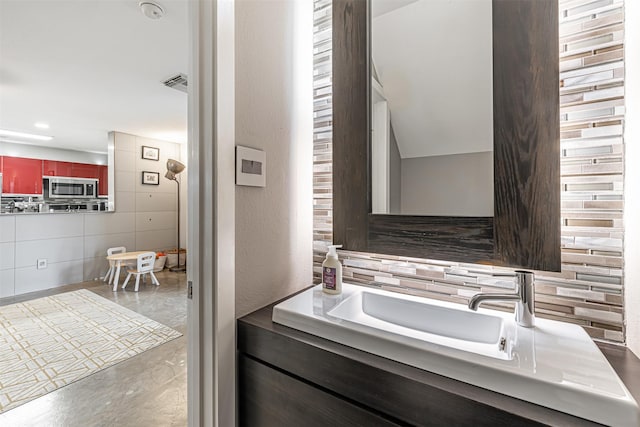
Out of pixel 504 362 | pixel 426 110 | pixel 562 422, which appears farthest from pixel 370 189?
pixel 562 422

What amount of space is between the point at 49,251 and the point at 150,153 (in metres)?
2.06

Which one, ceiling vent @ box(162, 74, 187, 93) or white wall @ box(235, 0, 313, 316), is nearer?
white wall @ box(235, 0, 313, 316)

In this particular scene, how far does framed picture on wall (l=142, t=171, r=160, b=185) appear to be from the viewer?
15.8ft

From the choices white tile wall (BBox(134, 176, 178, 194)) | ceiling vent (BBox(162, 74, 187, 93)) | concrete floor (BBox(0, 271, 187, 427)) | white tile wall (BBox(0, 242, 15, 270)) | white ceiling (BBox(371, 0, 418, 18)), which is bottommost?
concrete floor (BBox(0, 271, 187, 427))

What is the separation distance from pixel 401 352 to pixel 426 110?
84cm

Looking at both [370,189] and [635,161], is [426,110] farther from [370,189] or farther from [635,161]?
[635,161]

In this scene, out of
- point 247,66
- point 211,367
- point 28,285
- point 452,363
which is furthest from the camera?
point 28,285

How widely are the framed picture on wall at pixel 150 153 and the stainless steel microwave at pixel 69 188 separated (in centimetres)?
183

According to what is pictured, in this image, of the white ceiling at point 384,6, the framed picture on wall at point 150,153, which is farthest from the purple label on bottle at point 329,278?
the framed picture on wall at point 150,153

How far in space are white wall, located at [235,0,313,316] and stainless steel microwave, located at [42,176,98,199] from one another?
6.14 meters

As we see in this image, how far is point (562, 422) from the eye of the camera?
0.50m

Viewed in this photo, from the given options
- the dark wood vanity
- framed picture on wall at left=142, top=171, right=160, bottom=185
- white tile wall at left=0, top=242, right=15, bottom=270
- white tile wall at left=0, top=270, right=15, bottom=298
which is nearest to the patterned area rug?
white tile wall at left=0, top=270, right=15, bottom=298

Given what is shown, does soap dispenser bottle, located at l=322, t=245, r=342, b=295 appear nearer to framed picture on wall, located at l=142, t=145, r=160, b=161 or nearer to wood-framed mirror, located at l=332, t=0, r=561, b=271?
wood-framed mirror, located at l=332, t=0, r=561, b=271

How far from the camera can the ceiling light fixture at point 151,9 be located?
160cm
